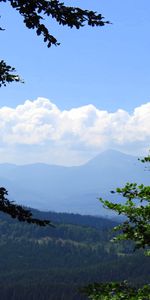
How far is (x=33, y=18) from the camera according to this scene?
44.4 ft

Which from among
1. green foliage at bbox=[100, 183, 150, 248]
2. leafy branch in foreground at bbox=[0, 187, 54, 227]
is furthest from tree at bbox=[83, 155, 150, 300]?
leafy branch in foreground at bbox=[0, 187, 54, 227]

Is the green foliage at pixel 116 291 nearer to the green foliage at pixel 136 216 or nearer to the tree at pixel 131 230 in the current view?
the tree at pixel 131 230

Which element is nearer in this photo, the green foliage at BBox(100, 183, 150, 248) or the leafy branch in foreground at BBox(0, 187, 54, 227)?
the leafy branch in foreground at BBox(0, 187, 54, 227)

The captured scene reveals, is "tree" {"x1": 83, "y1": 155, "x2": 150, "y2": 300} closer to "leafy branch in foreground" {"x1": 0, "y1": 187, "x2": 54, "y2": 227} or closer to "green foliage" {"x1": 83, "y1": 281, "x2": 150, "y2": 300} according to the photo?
"green foliage" {"x1": 83, "y1": 281, "x2": 150, "y2": 300}

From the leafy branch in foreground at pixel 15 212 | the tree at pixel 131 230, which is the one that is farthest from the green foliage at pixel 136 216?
the leafy branch in foreground at pixel 15 212

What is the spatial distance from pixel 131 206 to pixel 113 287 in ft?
11.3

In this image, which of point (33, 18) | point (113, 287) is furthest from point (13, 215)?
point (113, 287)

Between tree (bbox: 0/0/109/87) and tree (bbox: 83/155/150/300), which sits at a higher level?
tree (bbox: 0/0/109/87)

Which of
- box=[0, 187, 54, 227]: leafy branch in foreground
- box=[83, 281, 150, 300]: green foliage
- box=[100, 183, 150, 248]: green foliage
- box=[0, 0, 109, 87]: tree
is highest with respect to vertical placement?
box=[0, 0, 109, 87]: tree

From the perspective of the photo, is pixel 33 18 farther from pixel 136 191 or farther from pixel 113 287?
pixel 113 287

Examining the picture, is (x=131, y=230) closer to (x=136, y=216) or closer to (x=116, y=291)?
(x=136, y=216)

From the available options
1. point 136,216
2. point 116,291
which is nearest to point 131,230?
point 136,216

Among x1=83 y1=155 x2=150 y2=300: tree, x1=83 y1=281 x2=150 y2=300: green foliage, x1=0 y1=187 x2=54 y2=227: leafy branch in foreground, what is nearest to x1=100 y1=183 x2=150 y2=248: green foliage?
x1=83 y1=155 x2=150 y2=300: tree

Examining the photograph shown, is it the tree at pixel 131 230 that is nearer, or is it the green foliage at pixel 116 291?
the green foliage at pixel 116 291
